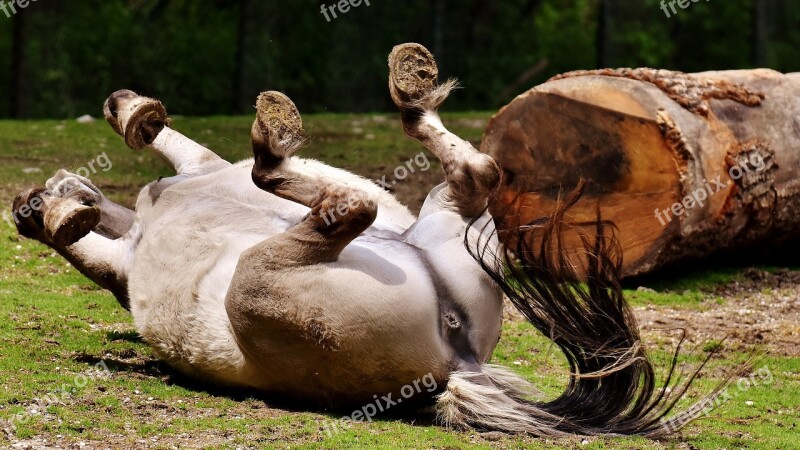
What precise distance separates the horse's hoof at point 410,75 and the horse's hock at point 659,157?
1.54 metres

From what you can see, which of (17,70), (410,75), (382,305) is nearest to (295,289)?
(382,305)

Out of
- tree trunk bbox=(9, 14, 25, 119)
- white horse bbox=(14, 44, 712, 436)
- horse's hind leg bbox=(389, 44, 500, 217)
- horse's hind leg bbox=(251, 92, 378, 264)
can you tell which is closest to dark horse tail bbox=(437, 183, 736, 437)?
white horse bbox=(14, 44, 712, 436)

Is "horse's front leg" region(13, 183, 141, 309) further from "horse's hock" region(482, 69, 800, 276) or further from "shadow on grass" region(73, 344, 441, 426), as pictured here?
"horse's hock" region(482, 69, 800, 276)

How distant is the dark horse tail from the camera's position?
3.62 m

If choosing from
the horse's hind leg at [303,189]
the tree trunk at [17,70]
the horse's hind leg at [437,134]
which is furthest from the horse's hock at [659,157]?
the tree trunk at [17,70]

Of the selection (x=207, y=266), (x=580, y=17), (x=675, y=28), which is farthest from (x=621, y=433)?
(x=580, y=17)

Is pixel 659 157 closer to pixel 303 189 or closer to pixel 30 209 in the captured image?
pixel 303 189

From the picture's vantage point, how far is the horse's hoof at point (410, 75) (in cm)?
449

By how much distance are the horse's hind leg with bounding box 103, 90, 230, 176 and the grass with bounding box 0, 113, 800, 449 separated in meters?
0.80

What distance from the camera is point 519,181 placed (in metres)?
6.48

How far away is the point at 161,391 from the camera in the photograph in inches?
159

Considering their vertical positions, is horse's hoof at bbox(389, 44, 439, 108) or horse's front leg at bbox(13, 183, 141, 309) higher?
horse's hoof at bbox(389, 44, 439, 108)

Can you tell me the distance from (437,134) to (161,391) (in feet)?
4.81

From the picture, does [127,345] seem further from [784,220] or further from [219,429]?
[784,220]
